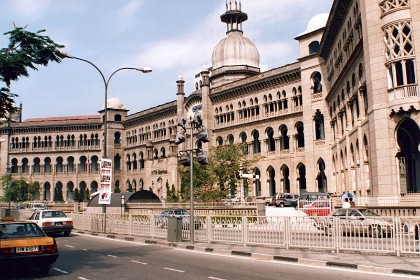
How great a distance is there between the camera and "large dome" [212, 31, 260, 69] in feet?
216

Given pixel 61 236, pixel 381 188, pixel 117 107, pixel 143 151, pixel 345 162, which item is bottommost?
pixel 61 236

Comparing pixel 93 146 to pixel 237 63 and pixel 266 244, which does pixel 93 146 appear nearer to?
pixel 237 63

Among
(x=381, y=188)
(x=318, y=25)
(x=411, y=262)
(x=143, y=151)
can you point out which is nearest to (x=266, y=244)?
(x=411, y=262)

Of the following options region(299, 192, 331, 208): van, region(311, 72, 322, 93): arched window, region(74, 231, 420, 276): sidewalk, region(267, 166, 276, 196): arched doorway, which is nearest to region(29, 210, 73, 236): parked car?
region(74, 231, 420, 276): sidewalk

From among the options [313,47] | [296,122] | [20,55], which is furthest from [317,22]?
[20,55]

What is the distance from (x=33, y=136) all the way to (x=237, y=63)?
42.4m

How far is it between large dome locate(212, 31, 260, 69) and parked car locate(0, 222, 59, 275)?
182 ft

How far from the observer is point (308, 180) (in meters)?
46.3

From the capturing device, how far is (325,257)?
14359 millimetres

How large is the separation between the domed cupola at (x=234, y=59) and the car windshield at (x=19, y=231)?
52.8m

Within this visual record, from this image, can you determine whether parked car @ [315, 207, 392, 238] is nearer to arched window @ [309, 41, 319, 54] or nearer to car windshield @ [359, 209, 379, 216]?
car windshield @ [359, 209, 379, 216]

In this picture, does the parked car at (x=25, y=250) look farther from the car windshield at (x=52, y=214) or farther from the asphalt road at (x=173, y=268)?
the car windshield at (x=52, y=214)

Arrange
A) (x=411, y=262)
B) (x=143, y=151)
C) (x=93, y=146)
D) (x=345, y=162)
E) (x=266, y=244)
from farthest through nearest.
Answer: (x=93, y=146) < (x=143, y=151) < (x=345, y=162) < (x=266, y=244) < (x=411, y=262)

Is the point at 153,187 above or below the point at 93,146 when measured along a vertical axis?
below
